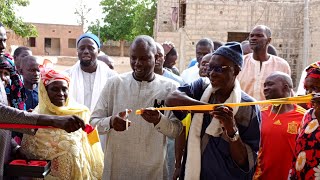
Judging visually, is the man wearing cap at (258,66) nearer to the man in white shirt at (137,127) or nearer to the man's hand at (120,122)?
the man in white shirt at (137,127)

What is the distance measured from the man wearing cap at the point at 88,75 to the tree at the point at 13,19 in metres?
10.2

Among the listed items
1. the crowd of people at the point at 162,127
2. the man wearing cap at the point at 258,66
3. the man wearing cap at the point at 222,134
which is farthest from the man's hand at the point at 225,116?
the man wearing cap at the point at 258,66

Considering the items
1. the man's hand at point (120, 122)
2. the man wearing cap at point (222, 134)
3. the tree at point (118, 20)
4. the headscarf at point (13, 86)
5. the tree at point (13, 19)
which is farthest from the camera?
the tree at point (118, 20)

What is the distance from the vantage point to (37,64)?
16.0ft

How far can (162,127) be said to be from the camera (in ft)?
10.1

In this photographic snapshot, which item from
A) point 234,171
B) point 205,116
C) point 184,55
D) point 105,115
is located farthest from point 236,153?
point 184,55

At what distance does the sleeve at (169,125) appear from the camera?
307 centimetres

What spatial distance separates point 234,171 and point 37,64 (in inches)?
120

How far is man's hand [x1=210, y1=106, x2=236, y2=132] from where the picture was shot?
257 cm

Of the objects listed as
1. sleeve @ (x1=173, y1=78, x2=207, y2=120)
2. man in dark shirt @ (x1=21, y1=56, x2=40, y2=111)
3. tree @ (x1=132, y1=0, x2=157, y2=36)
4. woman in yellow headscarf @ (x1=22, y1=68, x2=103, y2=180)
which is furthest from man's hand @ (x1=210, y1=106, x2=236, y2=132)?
tree @ (x1=132, y1=0, x2=157, y2=36)

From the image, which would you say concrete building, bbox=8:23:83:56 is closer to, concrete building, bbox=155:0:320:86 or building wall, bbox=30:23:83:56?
building wall, bbox=30:23:83:56

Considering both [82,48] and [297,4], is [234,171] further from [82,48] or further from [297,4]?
[297,4]

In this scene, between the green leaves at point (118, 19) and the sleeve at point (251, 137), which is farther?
the green leaves at point (118, 19)

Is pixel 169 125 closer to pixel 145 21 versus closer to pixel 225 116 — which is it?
pixel 225 116
